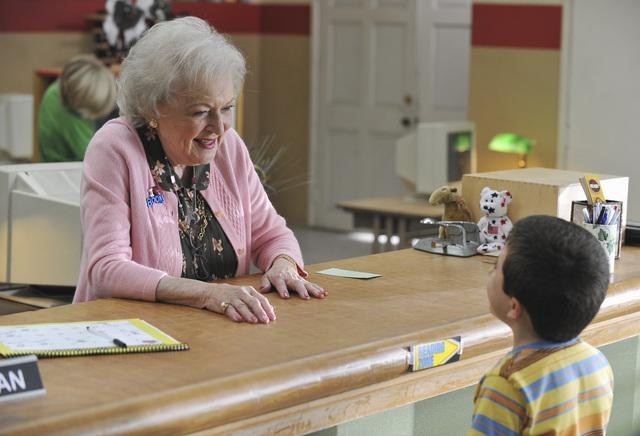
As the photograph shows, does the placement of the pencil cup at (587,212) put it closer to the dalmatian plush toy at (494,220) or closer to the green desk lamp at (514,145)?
the dalmatian plush toy at (494,220)

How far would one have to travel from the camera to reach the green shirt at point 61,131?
593 cm

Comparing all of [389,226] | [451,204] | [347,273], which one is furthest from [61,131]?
[347,273]

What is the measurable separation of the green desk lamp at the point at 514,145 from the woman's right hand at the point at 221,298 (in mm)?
5240

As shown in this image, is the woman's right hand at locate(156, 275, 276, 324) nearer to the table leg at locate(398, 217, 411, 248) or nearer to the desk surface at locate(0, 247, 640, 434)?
the desk surface at locate(0, 247, 640, 434)

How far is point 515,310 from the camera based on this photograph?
1853mm

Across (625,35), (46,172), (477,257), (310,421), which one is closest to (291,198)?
(625,35)

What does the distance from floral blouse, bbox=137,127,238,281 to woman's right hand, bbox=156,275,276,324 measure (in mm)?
286

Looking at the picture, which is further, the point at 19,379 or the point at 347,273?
the point at 347,273

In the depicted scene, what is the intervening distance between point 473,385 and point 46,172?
2.29 m

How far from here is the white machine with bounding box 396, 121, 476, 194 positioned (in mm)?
7105

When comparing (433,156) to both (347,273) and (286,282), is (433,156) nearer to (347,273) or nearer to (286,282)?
(347,273)

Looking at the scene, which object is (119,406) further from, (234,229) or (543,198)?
(543,198)

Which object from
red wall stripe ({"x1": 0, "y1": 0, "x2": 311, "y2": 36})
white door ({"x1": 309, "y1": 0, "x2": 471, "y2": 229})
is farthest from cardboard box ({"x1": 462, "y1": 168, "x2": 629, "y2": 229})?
white door ({"x1": 309, "y1": 0, "x2": 471, "y2": 229})

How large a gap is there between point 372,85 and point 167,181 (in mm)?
7014
